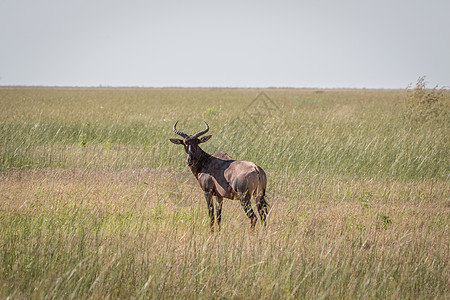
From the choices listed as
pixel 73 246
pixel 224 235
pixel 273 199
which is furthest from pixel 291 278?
pixel 273 199

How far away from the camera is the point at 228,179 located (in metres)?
5.98

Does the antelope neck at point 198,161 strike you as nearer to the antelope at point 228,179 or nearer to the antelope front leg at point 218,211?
the antelope at point 228,179

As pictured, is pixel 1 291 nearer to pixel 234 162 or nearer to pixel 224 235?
pixel 224 235

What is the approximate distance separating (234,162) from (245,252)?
5.50ft

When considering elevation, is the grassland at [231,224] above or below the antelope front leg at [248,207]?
below

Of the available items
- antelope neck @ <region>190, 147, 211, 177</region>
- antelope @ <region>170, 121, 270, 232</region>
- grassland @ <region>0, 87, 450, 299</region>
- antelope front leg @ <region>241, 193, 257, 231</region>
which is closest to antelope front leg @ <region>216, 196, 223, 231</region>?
antelope @ <region>170, 121, 270, 232</region>

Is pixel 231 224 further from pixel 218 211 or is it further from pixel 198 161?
pixel 198 161

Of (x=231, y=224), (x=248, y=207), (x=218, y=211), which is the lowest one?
(x=231, y=224)

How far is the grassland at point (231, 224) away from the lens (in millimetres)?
3996

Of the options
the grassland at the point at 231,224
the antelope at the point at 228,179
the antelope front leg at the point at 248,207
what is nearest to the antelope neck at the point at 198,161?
the antelope at the point at 228,179

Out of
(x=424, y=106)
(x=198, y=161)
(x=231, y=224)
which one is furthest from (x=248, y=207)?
(x=424, y=106)

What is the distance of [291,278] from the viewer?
4.16m

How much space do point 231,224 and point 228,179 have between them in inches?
30.3

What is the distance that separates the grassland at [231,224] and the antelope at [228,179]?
0.35 m
